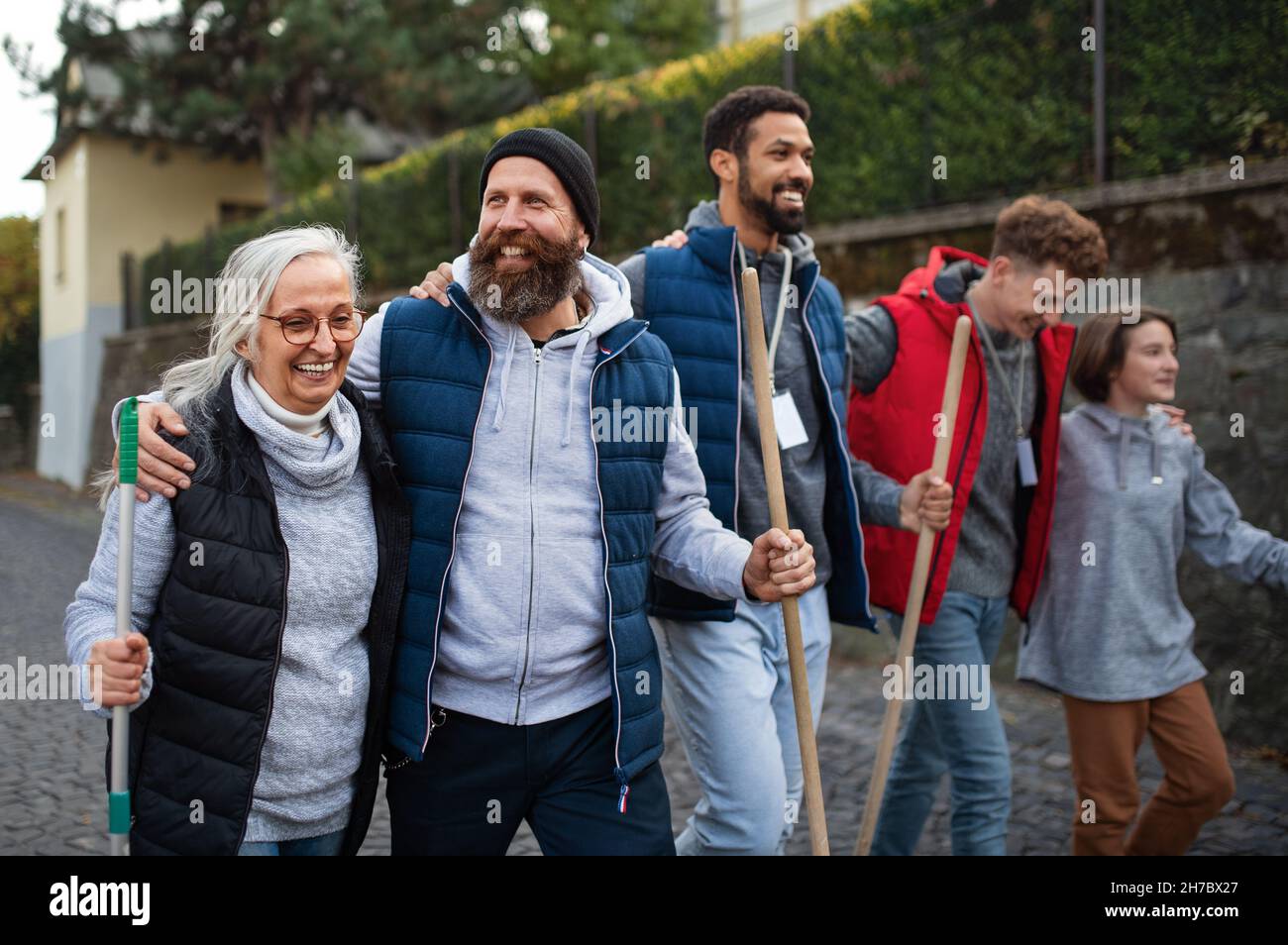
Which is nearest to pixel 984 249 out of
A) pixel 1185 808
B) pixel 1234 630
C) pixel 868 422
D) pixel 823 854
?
pixel 1234 630

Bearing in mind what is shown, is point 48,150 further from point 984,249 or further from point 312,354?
point 312,354

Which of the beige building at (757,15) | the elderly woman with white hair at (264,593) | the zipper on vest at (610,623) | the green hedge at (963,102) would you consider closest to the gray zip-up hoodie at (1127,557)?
the zipper on vest at (610,623)

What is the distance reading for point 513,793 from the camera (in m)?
2.64

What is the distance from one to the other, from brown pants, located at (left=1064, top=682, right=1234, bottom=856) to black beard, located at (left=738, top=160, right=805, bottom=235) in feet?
Result: 5.77

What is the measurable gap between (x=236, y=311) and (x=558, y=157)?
80 cm

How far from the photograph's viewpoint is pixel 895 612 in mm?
3869

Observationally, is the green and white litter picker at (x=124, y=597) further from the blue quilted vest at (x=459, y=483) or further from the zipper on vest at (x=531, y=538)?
the zipper on vest at (x=531, y=538)

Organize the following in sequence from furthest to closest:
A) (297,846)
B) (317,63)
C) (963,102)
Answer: (317,63)
(963,102)
(297,846)

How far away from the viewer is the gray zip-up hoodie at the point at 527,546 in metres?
2.60

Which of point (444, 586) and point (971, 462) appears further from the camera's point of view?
point (971, 462)

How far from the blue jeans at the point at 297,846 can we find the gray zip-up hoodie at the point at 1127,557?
2327 millimetres

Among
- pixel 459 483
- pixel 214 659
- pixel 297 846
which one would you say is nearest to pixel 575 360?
pixel 459 483

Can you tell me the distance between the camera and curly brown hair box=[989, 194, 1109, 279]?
374cm

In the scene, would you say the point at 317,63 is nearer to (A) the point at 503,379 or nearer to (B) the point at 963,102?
(B) the point at 963,102
